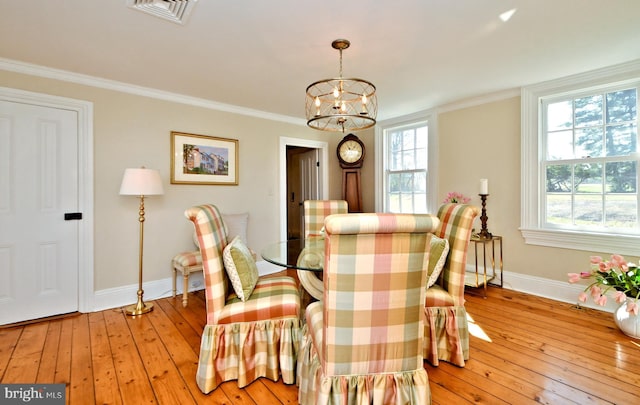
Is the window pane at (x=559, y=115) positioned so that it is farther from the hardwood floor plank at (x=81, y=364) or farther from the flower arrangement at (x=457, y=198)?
the hardwood floor plank at (x=81, y=364)

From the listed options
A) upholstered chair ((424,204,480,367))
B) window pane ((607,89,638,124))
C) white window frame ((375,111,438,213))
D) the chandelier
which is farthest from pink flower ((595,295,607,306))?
the chandelier

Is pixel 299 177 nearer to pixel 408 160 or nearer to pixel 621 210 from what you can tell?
pixel 408 160

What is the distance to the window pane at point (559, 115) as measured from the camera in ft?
9.93

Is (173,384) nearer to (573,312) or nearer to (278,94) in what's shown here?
(278,94)

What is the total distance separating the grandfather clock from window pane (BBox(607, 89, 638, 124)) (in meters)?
2.68

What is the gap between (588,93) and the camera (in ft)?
9.50

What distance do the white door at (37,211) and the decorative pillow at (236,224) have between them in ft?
4.18

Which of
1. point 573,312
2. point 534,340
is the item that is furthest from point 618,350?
point 573,312

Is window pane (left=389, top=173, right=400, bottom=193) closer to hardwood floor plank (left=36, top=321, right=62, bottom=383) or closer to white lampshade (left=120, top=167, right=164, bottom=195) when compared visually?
white lampshade (left=120, top=167, right=164, bottom=195)

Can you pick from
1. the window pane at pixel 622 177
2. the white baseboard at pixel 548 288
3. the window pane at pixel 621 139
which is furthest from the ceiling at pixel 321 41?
the white baseboard at pixel 548 288

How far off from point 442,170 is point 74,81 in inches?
163

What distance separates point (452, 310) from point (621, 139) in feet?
7.95

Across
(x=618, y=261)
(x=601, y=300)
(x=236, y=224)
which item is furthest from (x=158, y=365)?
(x=618, y=261)

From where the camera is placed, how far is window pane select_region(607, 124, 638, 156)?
267 centimetres
